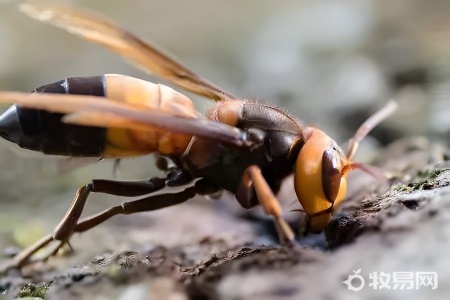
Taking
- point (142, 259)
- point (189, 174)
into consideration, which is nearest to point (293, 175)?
point (189, 174)

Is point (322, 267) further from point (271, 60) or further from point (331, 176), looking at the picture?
point (271, 60)

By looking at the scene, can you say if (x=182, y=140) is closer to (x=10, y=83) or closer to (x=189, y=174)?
(x=189, y=174)

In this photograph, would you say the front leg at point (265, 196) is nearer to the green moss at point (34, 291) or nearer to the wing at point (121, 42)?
the wing at point (121, 42)

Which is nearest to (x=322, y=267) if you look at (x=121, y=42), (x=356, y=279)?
(x=356, y=279)

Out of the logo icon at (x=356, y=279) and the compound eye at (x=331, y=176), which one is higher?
the compound eye at (x=331, y=176)

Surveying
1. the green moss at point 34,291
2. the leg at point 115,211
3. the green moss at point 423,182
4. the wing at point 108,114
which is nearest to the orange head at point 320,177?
the green moss at point 423,182

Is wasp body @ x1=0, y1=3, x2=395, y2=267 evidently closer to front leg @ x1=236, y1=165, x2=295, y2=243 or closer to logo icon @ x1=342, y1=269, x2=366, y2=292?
front leg @ x1=236, y1=165, x2=295, y2=243

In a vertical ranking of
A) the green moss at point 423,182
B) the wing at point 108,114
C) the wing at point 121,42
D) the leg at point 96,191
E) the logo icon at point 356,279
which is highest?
the wing at point 121,42
